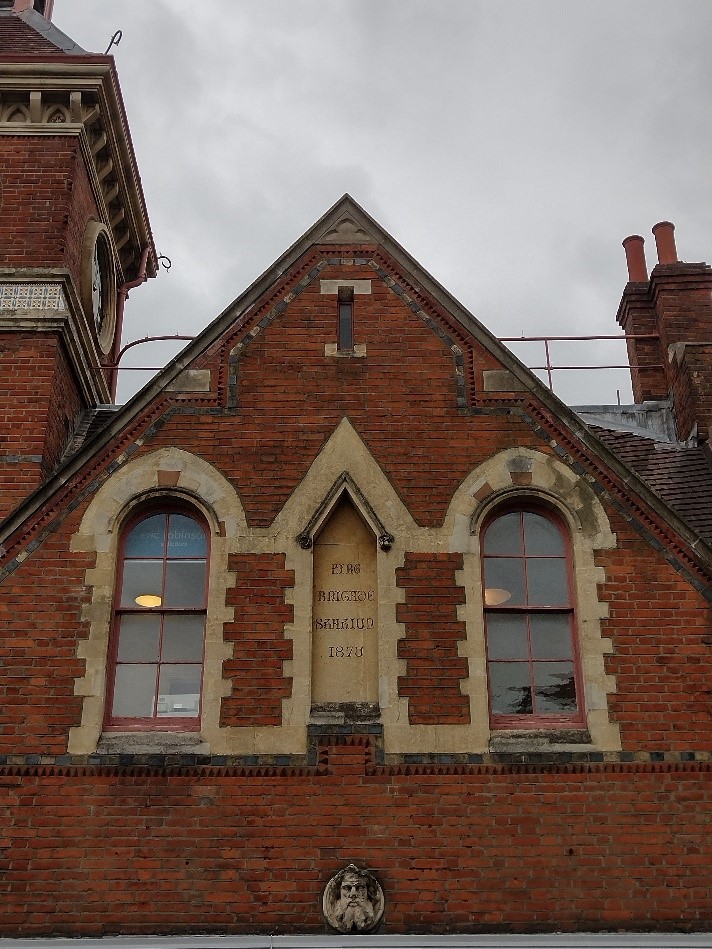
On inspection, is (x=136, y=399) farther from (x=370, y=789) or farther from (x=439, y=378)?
(x=370, y=789)

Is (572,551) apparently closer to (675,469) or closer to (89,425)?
(675,469)

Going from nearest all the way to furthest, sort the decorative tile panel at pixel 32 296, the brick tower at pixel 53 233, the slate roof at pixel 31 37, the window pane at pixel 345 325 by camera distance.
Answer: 1. the window pane at pixel 345 325
2. the brick tower at pixel 53 233
3. the decorative tile panel at pixel 32 296
4. the slate roof at pixel 31 37

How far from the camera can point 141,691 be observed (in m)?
10.1

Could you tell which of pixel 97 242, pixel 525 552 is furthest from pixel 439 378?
pixel 97 242

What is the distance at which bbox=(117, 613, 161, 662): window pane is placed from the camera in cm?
1020

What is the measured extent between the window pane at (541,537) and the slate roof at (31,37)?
914 centimetres

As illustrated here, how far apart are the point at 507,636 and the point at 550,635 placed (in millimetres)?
423

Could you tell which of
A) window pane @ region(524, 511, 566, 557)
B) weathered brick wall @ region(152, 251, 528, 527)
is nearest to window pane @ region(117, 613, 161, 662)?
weathered brick wall @ region(152, 251, 528, 527)

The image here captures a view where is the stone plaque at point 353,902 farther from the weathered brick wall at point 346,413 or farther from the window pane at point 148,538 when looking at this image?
the window pane at point 148,538

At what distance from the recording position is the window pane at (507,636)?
10.2 meters

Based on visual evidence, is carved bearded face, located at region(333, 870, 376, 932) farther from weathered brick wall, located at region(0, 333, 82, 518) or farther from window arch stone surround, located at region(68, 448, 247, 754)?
weathered brick wall, located at region(0, 333, 82, 518)

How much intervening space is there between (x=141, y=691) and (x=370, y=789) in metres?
2.41

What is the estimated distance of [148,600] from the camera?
10.4 meters

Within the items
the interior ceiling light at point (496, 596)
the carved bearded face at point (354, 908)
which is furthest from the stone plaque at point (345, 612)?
the carved bearded face at point (354, 908)
